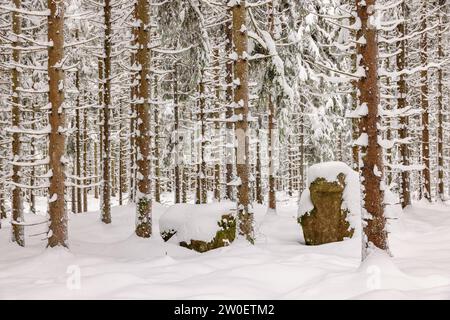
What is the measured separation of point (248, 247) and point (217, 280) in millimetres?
2628

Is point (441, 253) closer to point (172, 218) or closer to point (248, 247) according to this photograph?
point (248, 247)

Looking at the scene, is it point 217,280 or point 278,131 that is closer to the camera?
point 217,280

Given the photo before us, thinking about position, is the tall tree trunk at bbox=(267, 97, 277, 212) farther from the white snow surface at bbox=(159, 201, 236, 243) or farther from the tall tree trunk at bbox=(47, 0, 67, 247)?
the tall tree trunk at bbox=(47, 0, 67, 247)

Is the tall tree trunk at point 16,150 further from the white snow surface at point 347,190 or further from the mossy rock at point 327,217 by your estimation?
the mossy rock at point 327,217

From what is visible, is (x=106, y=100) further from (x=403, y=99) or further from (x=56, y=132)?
(x=403, y=99)

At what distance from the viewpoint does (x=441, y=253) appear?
892cm

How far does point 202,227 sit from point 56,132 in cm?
411

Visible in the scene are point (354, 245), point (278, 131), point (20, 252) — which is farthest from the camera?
point (278, 131)

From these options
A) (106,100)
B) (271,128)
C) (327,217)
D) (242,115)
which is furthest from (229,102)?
(242,115)

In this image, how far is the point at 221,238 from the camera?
10398 mm

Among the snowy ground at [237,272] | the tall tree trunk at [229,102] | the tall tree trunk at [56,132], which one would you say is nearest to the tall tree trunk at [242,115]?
the snowy ground at [237,272]

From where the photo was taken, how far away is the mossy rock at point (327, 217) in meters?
11.2

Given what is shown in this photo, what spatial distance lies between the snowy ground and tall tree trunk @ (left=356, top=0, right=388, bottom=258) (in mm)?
459
